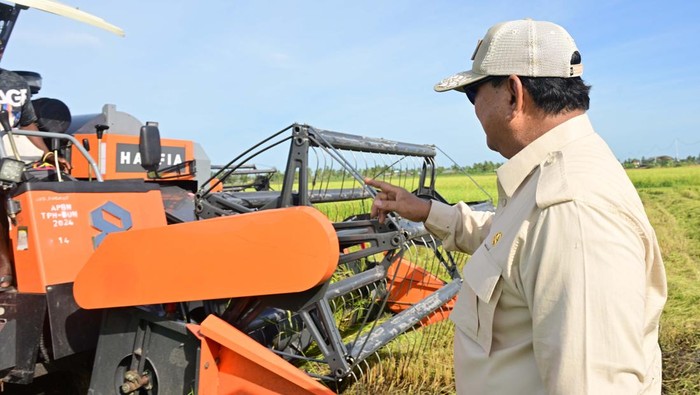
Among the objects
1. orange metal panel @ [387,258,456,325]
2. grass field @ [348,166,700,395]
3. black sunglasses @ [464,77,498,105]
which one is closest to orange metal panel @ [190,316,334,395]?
grass field @ [348,166,700,395]

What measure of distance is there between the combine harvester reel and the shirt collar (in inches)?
34.2

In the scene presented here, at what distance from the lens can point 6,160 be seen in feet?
9.14

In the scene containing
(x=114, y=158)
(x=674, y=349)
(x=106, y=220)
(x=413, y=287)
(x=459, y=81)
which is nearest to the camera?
(x=459, y=81)

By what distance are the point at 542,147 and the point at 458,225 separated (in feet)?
3.16

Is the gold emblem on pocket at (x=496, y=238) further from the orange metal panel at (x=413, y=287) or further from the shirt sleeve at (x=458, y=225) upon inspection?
the orange metal panel at (x=413, y=287)

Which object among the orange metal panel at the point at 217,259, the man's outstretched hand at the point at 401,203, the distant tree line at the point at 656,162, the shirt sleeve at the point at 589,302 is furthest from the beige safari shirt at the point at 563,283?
the distant tree line at the point at 656,162

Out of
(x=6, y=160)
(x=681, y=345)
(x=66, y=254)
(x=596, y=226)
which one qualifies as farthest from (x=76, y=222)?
(x=681, y=345)

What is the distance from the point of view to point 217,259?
2246 millimetres

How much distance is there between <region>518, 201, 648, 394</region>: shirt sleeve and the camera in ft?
3.80

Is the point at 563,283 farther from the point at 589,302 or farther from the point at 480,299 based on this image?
the point at 480,299

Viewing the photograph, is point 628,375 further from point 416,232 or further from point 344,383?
point 344,383

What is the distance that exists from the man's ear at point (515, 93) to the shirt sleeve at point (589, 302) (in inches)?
14.3

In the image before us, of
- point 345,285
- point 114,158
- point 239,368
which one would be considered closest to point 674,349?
point 345,285

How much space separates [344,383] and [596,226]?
106 inches
